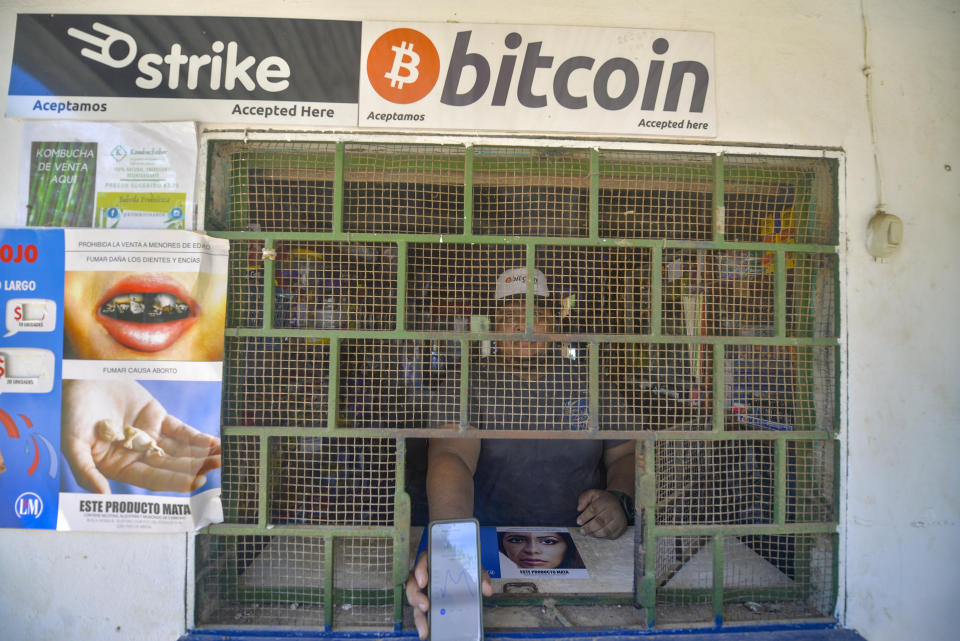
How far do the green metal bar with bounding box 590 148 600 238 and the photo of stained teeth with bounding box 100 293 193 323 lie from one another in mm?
1693

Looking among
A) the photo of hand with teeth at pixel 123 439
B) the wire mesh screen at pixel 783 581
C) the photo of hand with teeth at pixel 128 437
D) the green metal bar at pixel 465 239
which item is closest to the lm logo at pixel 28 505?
the photo of hand with teeth at pixel 123 439

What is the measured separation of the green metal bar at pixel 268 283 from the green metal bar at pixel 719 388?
180 cm

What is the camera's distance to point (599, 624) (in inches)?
74.8

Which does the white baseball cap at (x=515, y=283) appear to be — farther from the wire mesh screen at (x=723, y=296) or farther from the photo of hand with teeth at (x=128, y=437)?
the photo of hand with teeth at (x=128, y=437)

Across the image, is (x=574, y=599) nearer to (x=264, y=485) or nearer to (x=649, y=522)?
(x=649, y=522)

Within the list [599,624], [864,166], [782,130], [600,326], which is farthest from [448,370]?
[864,166]

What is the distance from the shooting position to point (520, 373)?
213cm

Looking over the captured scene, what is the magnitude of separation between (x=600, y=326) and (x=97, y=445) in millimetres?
2070

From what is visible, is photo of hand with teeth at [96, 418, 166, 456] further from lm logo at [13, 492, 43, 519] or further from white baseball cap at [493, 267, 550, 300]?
white baseball cap at [493, 267, 550, 300]

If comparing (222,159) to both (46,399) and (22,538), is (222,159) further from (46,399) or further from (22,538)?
(22,538)

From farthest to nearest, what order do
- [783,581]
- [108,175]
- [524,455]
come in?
[524,455] → [783,581] → [108,175]

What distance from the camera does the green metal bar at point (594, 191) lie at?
1.90 m

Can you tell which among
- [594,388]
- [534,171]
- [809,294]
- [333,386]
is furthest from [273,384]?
[809,294]

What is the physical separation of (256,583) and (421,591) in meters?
0.75
